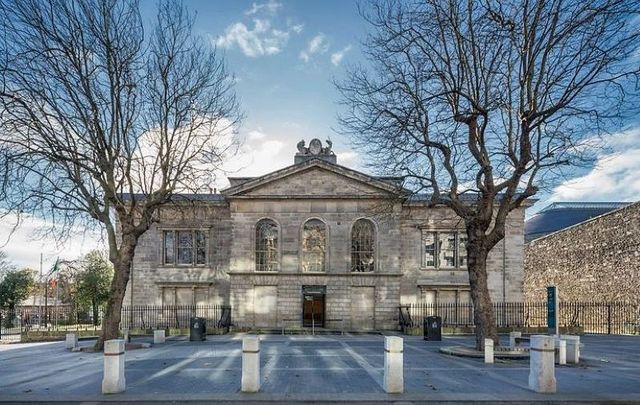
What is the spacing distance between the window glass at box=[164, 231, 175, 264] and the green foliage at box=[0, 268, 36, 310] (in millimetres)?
19461

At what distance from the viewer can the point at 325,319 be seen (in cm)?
3203

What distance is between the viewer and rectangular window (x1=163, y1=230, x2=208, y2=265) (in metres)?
34.8

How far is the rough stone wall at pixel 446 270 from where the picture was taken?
33.7 metres

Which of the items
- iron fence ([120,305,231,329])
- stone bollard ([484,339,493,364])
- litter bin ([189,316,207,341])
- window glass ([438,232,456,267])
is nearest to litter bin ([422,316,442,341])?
stone bollard ([484,339,493,364])

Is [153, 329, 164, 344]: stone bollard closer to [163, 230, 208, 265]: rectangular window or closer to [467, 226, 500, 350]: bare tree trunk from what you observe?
[163, 230, 208, 265]: rectangular window

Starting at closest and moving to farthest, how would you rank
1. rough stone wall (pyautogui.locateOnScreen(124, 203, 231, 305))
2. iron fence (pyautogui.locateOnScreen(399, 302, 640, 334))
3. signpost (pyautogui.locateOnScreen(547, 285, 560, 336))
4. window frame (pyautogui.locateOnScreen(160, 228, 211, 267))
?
signpost (pyautogui.locateOnScreen(547, 285, 560, 336)) → iron fence (pyautogui.locateOnScreen(399, 302, 640, 334)) → rough stone wall (pyautogui.locateOnScreen(124, 203, 231, 305)) → window frame (pyautogui.locateOnScreen(160, 228, 211, 267))

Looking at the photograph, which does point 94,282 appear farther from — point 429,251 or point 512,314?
point 512,314

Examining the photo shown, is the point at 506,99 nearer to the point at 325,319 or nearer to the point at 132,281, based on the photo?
the point at 325,319

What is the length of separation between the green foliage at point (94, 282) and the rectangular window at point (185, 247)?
9930 mm

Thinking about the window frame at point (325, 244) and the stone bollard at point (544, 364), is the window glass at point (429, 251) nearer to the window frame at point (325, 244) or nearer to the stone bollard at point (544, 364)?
the window frame at point (325, 244)

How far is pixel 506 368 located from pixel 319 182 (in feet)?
67.0

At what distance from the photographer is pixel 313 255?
32.9m

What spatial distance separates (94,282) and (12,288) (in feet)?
28.3

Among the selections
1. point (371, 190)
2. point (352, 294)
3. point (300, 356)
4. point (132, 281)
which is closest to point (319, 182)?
point (371, 190)
